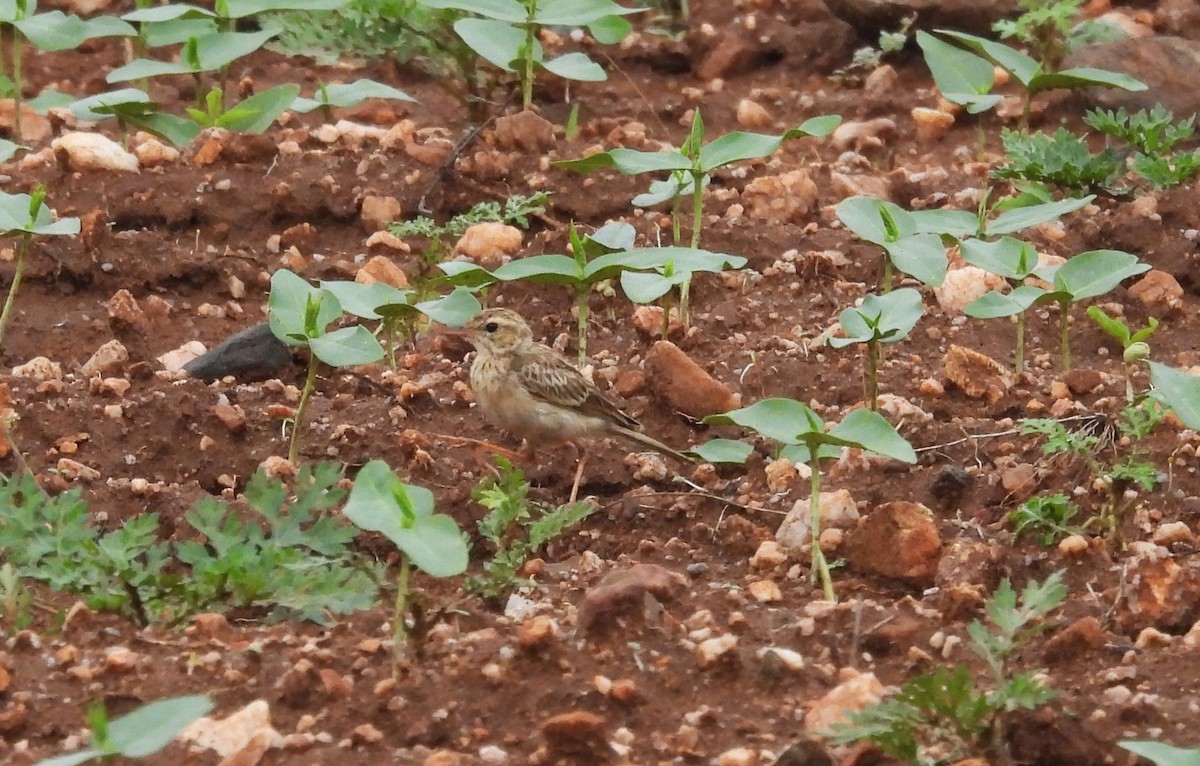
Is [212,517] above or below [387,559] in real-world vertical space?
above

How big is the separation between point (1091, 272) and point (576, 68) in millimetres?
2636

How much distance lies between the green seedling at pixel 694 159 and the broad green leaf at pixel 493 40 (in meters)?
1.04

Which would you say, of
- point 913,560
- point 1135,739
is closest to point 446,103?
point 913,560

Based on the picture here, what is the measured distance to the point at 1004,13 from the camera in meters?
8.40

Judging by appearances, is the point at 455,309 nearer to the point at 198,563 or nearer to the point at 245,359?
the point at 245,359

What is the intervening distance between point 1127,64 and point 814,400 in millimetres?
3009

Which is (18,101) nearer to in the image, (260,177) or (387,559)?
(260,177)

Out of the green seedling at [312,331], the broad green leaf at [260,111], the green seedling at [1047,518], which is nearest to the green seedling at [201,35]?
the broad green leaf at [260,111]

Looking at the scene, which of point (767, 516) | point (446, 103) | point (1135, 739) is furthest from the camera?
point (446, 103)

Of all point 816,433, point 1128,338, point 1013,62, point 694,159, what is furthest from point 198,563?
point 1013,62

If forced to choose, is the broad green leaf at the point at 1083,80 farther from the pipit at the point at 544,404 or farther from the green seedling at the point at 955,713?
the green seedling at the point at 955,713

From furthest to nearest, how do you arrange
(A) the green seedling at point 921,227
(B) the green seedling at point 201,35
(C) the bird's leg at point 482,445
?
(B) the green seedling at point 201,35
(C) the bird's leg at point 482,445
(A) the green seedling at point 921,227

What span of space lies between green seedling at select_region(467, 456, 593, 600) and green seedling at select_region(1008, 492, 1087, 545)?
1.21 meters

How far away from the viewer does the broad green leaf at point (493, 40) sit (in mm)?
7199
